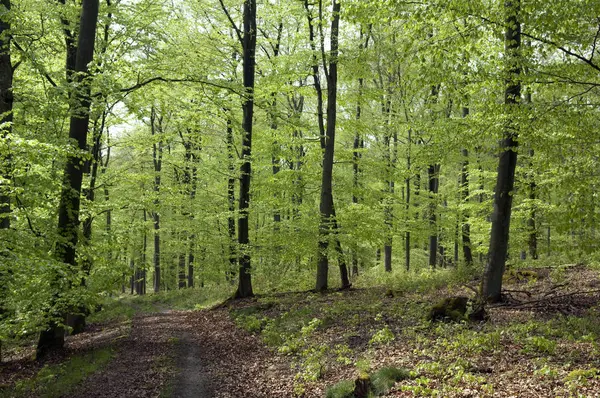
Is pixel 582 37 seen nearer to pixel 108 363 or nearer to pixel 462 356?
pixel 462 356

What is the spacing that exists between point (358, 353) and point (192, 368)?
403 centimetres

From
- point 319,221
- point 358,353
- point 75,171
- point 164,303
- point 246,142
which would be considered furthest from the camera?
point 164,303

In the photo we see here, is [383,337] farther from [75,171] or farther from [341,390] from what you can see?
[75,171]

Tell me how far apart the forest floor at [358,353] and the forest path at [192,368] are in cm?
3

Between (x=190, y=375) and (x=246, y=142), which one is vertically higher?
(x=246, y=142)

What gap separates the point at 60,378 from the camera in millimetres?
9242

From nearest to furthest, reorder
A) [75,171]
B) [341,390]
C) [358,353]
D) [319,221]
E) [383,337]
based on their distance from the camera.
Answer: [341,390] → [358,353] → [383,337] → [75,171] → [319,221]

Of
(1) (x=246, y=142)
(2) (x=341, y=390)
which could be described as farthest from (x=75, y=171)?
(2) (x=341, y=390)

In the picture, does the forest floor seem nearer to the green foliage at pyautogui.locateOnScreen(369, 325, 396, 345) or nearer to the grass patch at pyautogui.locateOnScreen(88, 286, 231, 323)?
the green foliage at pyautogui.locateOnScreen(369, 325, 396, 345)

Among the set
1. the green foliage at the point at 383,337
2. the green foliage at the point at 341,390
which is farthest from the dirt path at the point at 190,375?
the green foliage at the point at 383,337

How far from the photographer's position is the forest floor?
655cm

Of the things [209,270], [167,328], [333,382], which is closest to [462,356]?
[333,382]

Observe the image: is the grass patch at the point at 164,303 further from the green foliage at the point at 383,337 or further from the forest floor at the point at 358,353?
the green foliage at the point at 383,337

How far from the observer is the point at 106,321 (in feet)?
64.2
